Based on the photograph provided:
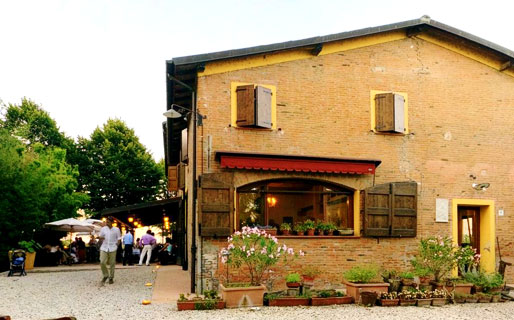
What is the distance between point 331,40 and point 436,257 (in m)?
5.93

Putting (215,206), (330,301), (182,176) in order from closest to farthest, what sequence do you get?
(330,301)
(215,206)
(182,176)

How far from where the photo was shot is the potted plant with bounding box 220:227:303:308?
1045 centimetres

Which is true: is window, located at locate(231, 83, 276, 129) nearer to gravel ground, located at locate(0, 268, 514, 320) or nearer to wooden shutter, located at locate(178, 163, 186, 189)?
gravel ground, located at locate(0, 268, 514, 320)

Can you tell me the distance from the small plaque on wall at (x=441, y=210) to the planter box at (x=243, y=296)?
589cm

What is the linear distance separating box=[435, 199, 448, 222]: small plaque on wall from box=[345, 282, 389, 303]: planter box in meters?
3.62

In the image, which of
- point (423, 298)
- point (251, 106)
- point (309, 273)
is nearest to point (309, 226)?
point (309, 273)

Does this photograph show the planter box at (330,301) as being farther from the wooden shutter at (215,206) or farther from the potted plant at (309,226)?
the wooden shutter at (215,206)

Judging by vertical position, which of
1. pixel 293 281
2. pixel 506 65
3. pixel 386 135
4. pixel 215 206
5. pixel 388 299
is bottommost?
pixel 388 299

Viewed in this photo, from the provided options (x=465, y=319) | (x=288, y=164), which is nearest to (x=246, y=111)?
(x=288, y=164)

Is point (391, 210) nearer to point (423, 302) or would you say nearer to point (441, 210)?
point (441, 210)

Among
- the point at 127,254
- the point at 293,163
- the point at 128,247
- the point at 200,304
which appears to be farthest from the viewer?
the point at 127,254

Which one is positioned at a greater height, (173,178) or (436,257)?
(173,178)

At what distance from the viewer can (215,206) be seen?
12000 mm

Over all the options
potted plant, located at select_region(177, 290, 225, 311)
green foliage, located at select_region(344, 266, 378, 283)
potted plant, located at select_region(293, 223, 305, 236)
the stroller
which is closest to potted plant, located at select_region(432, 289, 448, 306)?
green foliage, located at select_region(344, 266, 378, 283)
